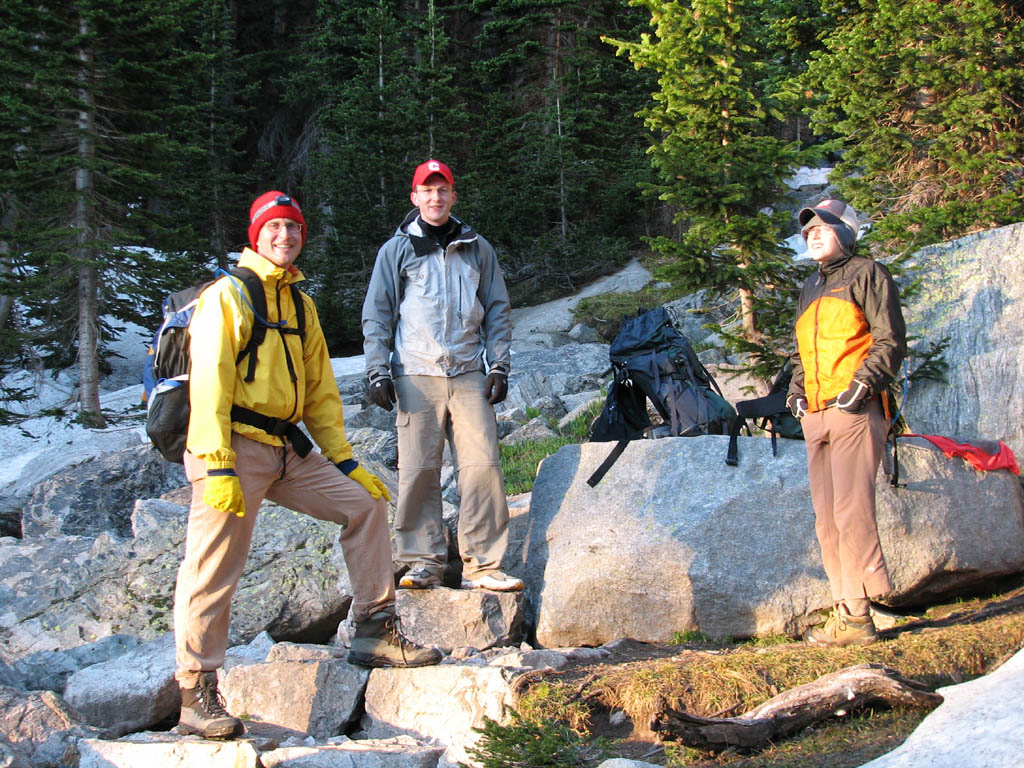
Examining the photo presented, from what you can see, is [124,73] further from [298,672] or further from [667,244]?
[298,672]

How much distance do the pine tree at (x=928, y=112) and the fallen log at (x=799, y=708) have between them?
5.36 metres

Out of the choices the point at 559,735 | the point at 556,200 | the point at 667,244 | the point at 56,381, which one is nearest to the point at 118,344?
the point at 56,381

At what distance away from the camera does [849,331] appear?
5328mm

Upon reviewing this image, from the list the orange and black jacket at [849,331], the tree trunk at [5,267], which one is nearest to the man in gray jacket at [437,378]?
the orange and black jacket at [849,331]

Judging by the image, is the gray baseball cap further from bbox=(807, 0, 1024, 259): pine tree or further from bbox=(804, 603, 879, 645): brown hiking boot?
bbox=(807, 0, 1024, 259): pine tree

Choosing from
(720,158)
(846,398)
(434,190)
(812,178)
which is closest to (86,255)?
(720,158)

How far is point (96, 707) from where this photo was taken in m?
5.50

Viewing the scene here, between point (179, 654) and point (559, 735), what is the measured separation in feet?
6.09

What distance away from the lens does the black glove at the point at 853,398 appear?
511 centimetres

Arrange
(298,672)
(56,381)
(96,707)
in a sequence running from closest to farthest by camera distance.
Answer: (298,672) < (96,707) < (56,381)

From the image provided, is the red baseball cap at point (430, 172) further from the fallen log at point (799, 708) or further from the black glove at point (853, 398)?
the fallen log at point (799, 708)

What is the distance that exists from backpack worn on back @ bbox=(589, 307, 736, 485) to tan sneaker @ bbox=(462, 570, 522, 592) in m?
1.78

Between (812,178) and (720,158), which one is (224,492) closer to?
(720,158)

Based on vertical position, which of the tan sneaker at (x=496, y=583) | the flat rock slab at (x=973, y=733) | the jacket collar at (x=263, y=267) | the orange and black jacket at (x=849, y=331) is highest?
the jacket collar at (x=263, y=267)
